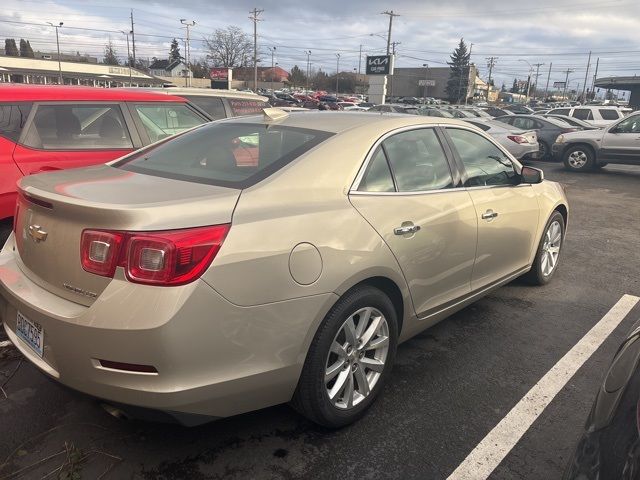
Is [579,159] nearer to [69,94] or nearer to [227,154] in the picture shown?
[69,94]

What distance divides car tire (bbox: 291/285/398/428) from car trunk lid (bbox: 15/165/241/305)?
0.76 metres

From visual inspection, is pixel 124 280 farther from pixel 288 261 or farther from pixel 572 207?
pixel 572 207

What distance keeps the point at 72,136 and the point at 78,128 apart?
0.10m

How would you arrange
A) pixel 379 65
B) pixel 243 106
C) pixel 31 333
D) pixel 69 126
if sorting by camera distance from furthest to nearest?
1. pixel 379 65
2. pixel 243 106
3. pixel 69 126
4. pixel 31 333

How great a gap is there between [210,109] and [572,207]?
6.38 metres

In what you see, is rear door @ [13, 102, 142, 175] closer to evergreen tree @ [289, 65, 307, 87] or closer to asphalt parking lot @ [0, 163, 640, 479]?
asphalt parking lot @ [0, 163, 640, 479]

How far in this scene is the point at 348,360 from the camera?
2.68 metres

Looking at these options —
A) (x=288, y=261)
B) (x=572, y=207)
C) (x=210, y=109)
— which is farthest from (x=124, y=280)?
(x=572, y=207)

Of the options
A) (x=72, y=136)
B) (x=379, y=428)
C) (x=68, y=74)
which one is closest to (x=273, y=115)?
(x=379, y=428)

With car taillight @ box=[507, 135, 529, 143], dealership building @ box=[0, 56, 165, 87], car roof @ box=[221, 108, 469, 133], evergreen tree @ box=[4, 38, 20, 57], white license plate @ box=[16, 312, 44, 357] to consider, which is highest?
evergreen tree @ box=[4, 38, 20, 57]

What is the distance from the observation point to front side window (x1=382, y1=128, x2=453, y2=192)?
310 cm

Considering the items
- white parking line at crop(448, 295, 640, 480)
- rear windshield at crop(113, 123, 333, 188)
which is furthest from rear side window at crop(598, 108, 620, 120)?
rear windshield at crop(113, 123, 333, 188)

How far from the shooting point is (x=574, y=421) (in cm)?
281

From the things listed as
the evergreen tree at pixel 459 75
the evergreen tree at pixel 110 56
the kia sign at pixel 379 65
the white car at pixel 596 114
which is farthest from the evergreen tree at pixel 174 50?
the white car at pixel 596 114
